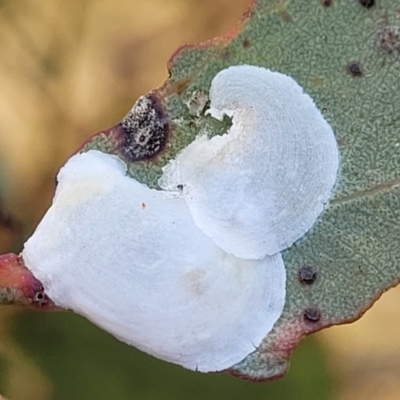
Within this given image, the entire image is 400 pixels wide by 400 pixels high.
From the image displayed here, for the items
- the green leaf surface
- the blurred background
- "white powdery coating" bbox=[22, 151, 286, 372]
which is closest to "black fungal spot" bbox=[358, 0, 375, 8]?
the green leaf surface

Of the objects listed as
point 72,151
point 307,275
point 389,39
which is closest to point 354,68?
point 389,39

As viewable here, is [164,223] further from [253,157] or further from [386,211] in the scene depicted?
[386,211]

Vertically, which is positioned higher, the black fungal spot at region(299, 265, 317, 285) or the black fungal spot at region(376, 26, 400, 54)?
the black fungal spot at region(376, 26, 400, 54)

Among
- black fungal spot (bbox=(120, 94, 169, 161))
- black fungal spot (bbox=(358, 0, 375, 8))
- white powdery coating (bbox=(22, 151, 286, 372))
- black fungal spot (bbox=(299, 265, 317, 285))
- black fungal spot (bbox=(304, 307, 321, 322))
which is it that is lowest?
black fungal spot (bbox=(304, 307, 321, 322))

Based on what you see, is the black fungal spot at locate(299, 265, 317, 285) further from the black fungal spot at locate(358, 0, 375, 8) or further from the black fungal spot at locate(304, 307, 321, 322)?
the black fungal spot at locate(358, 0, 375, 8)

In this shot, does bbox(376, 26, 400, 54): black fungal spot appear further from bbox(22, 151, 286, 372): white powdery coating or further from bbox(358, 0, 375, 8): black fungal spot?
bbox(22, 151, 286, 372): white powdery coating

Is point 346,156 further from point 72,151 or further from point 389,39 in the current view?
point 72,151

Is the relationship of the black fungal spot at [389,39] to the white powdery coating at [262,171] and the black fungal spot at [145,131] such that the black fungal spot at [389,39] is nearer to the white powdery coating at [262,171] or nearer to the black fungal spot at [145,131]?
the white powdery coating at [262,171]
